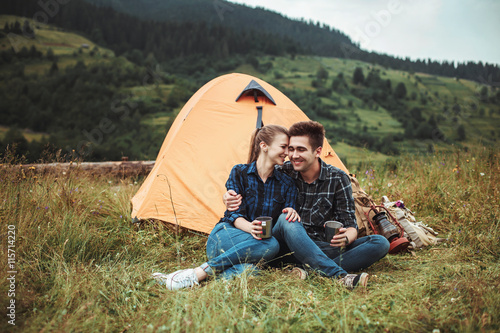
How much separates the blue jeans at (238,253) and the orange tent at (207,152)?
1.10 meters

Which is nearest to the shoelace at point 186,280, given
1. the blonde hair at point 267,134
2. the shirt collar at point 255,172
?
the shirt collar at point 255,172

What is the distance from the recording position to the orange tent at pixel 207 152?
3.91 m

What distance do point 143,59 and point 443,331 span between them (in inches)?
2789

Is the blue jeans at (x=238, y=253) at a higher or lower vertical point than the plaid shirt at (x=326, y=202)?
lower

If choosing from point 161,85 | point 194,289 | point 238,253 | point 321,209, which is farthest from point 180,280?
point 161,85

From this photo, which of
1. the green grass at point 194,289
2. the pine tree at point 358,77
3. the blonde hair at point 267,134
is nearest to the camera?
the green grass at point 194,289

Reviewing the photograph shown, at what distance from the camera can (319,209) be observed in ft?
9.43

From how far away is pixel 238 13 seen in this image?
10606 cm

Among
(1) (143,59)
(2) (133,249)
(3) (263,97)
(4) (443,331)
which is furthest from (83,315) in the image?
(1) (143,59)

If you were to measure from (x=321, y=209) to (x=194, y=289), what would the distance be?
51.4 inches

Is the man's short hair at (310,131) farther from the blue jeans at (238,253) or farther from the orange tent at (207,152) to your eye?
the orange tent at (207,152)

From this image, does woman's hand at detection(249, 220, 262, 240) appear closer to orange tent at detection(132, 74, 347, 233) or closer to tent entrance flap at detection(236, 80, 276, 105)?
orange tent at detection(132, 74, 347, 233)

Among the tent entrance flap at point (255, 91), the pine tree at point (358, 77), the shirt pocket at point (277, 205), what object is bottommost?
the shirt pocket at point (277, 205)

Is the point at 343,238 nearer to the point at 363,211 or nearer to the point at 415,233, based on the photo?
the point at 363,211
